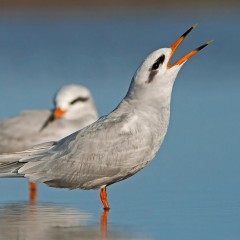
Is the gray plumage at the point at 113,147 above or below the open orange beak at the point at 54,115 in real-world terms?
below

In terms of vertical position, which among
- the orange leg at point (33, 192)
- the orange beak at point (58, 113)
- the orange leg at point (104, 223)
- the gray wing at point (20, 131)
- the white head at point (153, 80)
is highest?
the orange beak at point (58, 113)

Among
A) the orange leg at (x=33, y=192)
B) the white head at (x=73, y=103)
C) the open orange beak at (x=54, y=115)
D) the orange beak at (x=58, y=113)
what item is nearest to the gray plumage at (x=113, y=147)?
the orange leg at (x=33, y=192)

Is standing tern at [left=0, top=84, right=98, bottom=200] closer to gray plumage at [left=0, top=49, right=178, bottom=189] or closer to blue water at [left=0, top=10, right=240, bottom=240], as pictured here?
blue water at [left=0, top=10, right=240, bottom=240]

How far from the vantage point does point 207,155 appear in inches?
431

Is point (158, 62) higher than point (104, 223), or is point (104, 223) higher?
point (158, 62)

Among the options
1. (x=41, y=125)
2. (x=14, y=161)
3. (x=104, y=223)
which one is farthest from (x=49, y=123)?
(x=104, y=223)

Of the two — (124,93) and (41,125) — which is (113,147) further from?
(124,93)

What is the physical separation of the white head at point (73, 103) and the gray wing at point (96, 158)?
303cm

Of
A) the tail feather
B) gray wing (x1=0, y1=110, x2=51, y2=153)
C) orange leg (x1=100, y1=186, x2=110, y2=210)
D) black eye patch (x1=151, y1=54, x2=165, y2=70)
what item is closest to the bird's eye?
black eye patch (x1=151, y1=54, x2=165, y2=70)

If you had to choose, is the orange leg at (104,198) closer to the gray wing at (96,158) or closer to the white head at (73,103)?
the gray wing at (96,158)

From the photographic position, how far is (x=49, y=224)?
7.87 metres

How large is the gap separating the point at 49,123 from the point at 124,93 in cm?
436

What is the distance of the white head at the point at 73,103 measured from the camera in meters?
11.8

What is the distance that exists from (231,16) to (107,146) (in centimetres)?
2078
